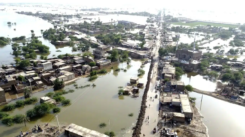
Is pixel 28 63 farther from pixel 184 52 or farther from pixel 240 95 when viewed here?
pixel 240 95

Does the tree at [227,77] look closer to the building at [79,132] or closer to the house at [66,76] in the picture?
the building at [79,132]

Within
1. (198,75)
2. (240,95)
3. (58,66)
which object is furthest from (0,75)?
(240,95)

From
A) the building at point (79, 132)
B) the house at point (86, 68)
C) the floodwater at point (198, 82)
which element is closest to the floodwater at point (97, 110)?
the building at point (79, 132)

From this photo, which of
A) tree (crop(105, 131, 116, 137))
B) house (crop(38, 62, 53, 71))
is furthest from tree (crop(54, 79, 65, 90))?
tree (crop(105, 131, 116, 137))

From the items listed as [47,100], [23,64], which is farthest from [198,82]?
[23,64]

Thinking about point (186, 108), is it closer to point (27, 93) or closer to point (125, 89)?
point (125, 89)

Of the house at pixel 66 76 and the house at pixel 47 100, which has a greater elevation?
the house at pixel 66 76

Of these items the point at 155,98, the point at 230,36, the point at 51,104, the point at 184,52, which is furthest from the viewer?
the point at 230,36
